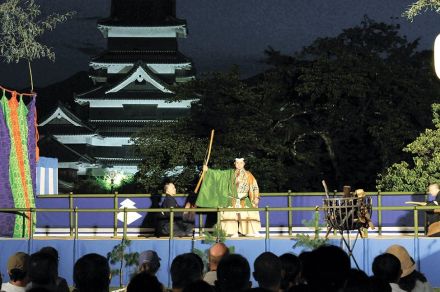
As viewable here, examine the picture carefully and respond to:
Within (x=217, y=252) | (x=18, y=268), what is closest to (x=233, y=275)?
(x=217, y=252)

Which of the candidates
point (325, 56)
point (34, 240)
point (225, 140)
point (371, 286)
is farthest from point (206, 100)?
point (371, 286)

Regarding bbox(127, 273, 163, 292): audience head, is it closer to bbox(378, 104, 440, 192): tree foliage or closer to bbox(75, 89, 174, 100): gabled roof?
bbox(378, 104, 440, 192): tree foliage

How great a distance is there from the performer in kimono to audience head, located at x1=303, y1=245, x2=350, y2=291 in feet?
35.5

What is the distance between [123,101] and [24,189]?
30.5 m

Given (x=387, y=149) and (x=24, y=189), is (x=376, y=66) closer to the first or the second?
(x=387, y=149)

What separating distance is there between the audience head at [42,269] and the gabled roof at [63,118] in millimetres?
40957

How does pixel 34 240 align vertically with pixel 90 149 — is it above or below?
below

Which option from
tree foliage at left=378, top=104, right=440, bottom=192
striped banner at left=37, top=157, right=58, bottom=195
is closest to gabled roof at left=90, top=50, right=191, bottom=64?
tree foliage at left=378, top=104, right=440, bottom=192

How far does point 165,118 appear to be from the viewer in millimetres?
47094

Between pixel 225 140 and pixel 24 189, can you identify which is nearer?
pixel 24 189

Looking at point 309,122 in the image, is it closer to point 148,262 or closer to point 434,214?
point 434,214

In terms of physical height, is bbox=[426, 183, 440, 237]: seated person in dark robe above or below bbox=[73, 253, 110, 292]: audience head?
above

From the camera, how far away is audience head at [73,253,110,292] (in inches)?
207

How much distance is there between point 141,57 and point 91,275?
152 feet
